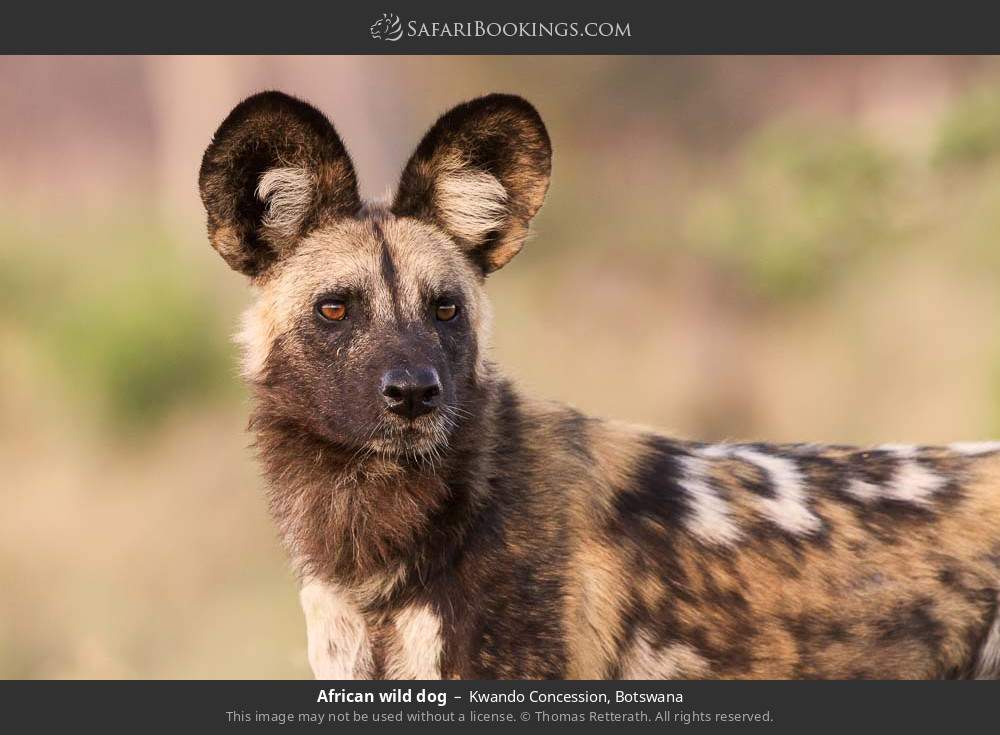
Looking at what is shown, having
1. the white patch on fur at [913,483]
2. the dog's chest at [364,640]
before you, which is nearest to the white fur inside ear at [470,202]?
the dog's chest at [364,640]

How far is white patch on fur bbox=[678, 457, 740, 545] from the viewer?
3.77 metres

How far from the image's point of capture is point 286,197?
12.3ft

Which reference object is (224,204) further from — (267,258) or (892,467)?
(892,467)

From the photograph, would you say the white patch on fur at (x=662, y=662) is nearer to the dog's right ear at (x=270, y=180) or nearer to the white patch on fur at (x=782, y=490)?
the white patch on fur at (x=782, y=490)

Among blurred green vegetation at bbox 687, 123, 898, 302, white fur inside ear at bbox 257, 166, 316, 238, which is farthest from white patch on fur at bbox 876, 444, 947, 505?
blurred green vegetation at bbox 687, 123, 898, 302

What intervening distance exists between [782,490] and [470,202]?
1286mm

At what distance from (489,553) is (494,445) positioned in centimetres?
34

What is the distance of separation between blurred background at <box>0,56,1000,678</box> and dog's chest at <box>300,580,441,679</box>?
1.70m

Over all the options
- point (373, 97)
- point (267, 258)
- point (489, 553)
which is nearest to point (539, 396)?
point (489, 553)

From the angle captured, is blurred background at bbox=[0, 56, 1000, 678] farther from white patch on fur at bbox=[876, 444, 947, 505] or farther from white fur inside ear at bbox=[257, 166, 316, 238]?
white patch on fur at bbox=[876, 444, 947, 505]

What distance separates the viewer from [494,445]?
3686mm

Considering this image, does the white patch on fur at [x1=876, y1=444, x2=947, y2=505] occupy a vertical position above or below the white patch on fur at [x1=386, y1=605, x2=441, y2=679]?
above

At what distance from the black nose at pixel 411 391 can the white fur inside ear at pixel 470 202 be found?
2.06ft

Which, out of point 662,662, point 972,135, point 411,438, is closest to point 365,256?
point 411,438
